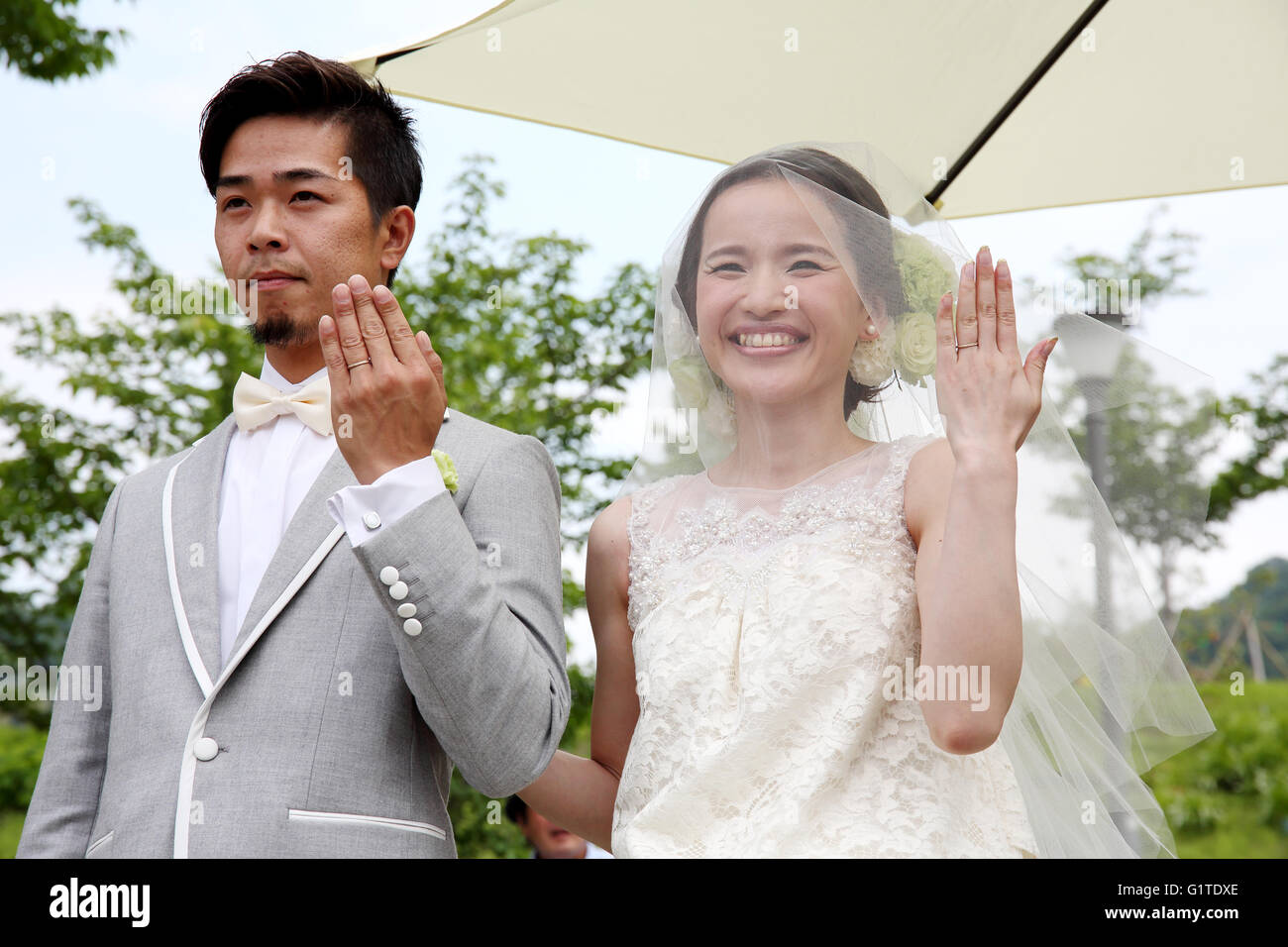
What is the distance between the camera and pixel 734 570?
8.11ft

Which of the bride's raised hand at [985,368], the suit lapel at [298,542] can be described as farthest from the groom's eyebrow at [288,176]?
the bride's raised hand at [985,368]

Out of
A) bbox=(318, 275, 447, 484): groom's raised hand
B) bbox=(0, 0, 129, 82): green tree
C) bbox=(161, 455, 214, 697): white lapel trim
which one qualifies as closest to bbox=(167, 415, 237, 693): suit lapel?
bbox=(161, 455, 214, 697): white lapel trim

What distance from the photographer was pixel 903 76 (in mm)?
3197

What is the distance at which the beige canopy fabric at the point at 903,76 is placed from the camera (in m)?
3.18

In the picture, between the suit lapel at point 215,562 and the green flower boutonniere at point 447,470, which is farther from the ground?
the green flower boutonniere at point 447,470

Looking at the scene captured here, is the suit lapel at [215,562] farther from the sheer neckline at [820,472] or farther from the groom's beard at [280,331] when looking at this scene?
the sheer neckline at [820,472]

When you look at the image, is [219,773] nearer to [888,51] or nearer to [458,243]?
[888,51]

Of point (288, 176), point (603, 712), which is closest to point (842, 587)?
point (603, 712)

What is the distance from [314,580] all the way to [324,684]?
7.2 inches

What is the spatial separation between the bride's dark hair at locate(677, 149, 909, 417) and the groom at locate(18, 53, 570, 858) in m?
A: 0.56

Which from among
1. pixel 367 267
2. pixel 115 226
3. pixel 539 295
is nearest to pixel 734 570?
pixel 367 267

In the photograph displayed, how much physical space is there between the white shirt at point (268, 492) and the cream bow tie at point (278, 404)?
0.03 meters

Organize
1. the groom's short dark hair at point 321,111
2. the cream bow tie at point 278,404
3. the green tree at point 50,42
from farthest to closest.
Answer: the green tree at point 50,42 → the groom's short dark hair at point 321,111 → the cream bow tie at point 278,404

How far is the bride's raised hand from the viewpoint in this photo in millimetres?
2107
